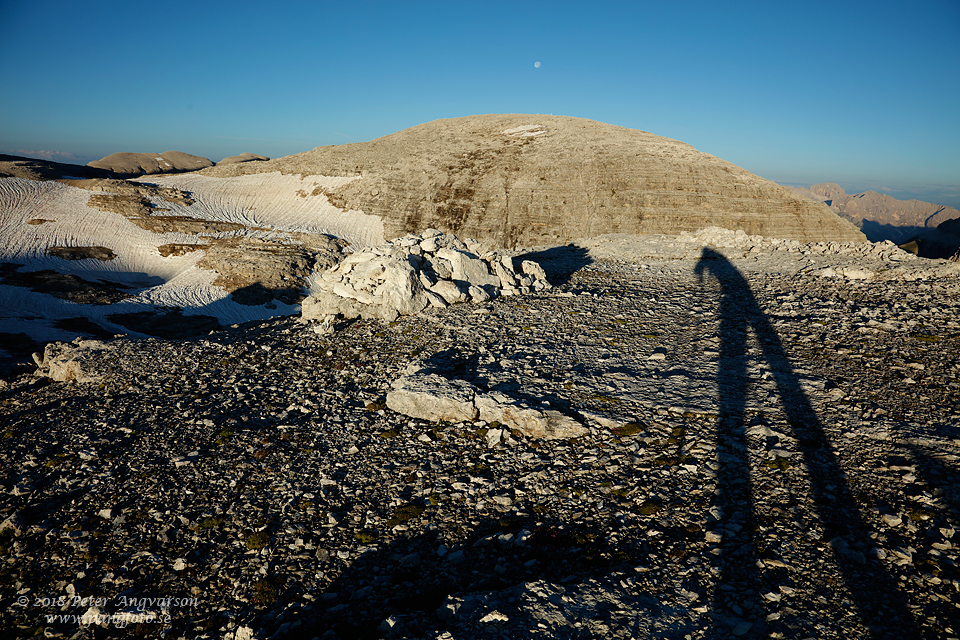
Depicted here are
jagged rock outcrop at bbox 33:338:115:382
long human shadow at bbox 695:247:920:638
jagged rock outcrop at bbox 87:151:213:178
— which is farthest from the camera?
jagged rock outcrop at bbox 87:151:213:178

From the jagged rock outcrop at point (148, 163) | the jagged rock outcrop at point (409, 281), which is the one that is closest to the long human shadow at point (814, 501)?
the jagged rock outcrop at point (409, 281)

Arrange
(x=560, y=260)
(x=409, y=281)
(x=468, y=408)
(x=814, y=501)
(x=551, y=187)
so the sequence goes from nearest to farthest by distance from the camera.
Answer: (x=814, y=501), (x=468, y=408), (x=409, y=281), (x=560, y=260), (x=551, y=187)

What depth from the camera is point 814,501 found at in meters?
5.48

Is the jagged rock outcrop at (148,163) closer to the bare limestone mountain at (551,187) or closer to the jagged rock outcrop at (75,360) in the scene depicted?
the bare limestone mountain at (551,187)

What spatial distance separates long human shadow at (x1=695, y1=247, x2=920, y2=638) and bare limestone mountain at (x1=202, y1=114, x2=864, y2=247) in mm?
50505

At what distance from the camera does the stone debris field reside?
4.53 meters

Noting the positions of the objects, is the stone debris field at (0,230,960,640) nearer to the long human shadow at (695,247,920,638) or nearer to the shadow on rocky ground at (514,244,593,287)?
the long human shadow at (695,247,920,638)

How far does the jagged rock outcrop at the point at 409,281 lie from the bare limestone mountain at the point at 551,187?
43129 millimetres

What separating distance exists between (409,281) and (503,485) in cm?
862

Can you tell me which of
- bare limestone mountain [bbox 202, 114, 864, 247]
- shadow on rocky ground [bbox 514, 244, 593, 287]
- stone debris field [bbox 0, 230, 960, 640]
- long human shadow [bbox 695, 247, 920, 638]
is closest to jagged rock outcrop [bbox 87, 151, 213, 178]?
bare limestone mountain [bbox 202, 114, 864, 247]

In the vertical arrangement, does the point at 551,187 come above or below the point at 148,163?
below

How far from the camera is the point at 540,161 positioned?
6625 centimetres

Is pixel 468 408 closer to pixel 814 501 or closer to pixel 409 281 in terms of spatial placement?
pixel 814 501

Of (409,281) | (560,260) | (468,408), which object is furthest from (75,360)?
(560,260)
